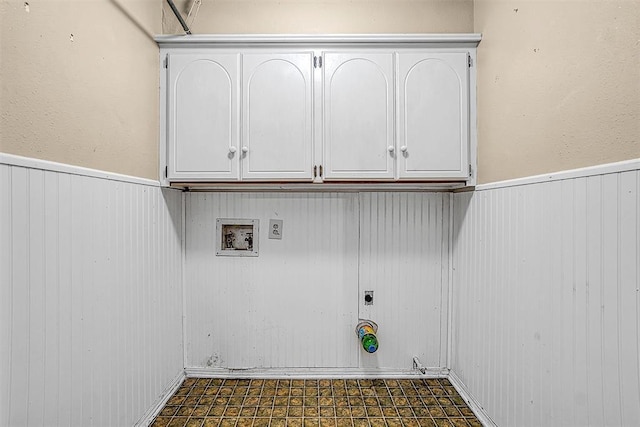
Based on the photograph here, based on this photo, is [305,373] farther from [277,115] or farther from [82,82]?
[82,82]

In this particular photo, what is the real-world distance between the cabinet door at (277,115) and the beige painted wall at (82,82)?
1.55 ft

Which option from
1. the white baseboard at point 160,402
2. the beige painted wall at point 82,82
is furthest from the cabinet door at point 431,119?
the white baseboard at point 160,402

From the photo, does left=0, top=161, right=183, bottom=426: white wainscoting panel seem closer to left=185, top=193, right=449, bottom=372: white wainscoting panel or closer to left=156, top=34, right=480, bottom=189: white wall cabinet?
left=185, top=193, right=449, bottom=372: white wainscoting panel

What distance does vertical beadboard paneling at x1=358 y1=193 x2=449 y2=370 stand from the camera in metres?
1.99

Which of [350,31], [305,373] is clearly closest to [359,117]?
[350,31]

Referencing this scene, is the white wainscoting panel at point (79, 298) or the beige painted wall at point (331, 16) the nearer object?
the white wainscoting panel at point (79, 298)

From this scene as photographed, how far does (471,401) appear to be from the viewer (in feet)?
5.57

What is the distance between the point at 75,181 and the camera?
1.11m

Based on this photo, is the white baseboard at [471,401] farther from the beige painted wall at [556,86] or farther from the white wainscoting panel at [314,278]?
the beige painted wall at [556,86]

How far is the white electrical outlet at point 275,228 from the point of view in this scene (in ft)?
6.52

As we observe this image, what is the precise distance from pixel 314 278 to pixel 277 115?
3.16ft

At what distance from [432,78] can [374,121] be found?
0.37 meters

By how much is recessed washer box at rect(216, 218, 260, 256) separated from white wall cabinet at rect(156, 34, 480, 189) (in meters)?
0.39

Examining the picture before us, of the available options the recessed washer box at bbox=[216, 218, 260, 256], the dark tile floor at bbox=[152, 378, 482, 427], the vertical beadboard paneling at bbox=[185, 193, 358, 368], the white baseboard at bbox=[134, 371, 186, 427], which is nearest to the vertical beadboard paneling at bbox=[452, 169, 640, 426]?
the dark tile floor at bbox=[152, 378, 482, 427]
